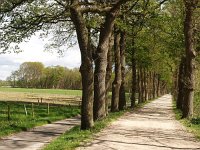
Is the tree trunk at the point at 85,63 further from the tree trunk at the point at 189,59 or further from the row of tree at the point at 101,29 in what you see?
the tree trunk at the point at 189,59

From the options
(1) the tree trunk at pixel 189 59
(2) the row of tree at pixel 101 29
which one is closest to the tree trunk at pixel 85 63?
(2) the row of tree at pixel 101 29

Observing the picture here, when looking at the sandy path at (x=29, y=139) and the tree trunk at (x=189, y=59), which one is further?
the tree trunk at (x=189, y=59)

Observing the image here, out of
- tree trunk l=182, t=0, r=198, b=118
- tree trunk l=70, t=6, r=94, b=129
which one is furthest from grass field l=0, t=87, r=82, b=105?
tree trunk l=70, t=6, r=94, b=129

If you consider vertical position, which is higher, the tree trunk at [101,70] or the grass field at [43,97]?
the tree trunk at [101,70]

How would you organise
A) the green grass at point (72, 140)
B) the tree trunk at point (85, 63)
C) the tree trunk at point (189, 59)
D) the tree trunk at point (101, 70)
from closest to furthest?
the green grass at point (72, 140), the tree trunk at point (85, 63), the tree trunk at point (101, 70), the tree trunk at point (189, 59)

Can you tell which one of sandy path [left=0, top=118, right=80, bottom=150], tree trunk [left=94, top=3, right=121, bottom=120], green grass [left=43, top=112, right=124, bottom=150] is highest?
tree trunk [left=94, top=3, right=121, bottom=120]

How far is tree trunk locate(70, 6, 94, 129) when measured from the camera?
17.9m

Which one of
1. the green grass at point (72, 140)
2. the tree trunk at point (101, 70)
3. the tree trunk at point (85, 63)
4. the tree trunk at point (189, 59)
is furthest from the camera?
the tree trunk at point (189, 59)

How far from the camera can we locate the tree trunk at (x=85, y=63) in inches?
706

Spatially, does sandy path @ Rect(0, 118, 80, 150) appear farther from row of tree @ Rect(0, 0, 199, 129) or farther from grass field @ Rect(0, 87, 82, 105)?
grass field @ Rect(0, 87, 82, 105)

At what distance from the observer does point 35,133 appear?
20984 mm

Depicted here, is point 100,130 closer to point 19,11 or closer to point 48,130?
point 48,130

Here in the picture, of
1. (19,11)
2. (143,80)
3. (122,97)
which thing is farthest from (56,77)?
(19,11)

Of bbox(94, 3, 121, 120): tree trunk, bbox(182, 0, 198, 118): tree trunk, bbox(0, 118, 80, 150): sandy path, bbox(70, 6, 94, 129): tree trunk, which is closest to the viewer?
bbox(0, 118, 80, 150): sandy path
